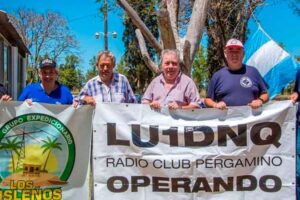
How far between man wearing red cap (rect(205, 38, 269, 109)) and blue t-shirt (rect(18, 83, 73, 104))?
4.90ft

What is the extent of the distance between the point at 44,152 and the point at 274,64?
19.9 ft

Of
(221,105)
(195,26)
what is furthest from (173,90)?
(195,26)

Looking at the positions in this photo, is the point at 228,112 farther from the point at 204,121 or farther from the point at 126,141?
the point at 126,141

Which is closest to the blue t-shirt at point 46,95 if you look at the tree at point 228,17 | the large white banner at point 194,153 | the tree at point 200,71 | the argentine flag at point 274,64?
the large white banner at point 194,153

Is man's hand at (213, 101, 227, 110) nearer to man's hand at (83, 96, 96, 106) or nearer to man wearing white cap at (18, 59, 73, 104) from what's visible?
man's hand at (83, 96, 96, 106)

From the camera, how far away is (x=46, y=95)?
204 inches

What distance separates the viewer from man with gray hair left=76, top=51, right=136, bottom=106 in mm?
5199

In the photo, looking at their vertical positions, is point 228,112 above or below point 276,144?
above

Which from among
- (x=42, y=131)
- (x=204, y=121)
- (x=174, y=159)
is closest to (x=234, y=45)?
(x=204, y=121)

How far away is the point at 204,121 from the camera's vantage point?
5137 mm

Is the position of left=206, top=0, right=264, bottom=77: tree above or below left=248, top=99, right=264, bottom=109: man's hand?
above

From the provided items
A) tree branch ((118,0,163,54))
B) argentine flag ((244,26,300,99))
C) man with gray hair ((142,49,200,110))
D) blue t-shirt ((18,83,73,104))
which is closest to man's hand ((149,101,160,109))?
man with gray hair ((142,49,200,110))

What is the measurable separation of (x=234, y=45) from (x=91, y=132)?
174 centimetres

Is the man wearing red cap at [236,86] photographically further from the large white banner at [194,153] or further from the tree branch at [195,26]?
the tree branch at [195,26]
